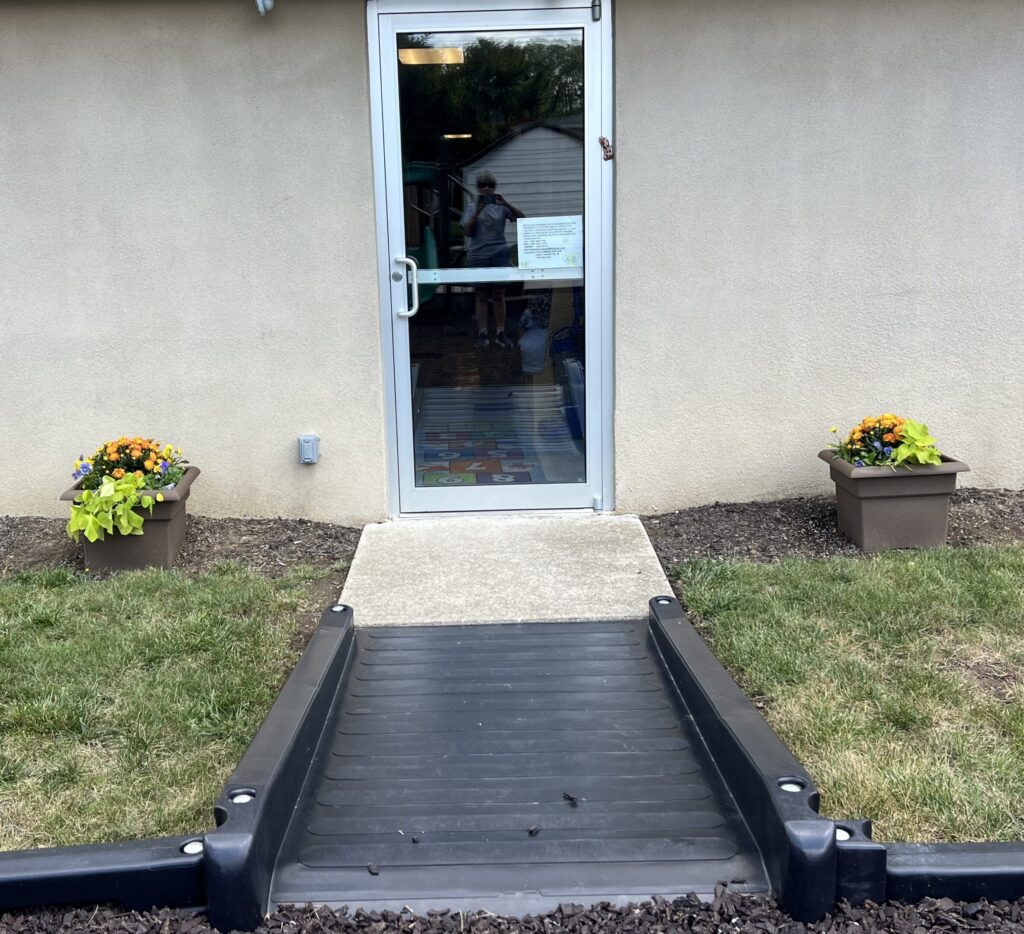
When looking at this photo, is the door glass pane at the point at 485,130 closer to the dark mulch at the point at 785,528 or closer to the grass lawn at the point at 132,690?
the dark mulch at the point at 785,528

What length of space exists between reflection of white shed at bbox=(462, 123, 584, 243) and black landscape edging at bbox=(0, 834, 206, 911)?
351 centimetres

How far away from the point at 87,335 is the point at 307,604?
1.98 m

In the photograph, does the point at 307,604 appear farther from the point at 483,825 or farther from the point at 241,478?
the point at 483,825

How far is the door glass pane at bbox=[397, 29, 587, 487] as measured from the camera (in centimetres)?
467

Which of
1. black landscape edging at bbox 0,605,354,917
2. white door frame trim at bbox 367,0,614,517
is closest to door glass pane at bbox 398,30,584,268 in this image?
white door frame trim at bbox 367,0,614,517

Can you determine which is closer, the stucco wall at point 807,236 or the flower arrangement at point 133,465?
the flower arrangement at point 133,465

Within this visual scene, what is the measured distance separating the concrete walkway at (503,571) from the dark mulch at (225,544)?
0.20 metres

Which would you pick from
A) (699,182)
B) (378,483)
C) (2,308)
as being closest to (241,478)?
(378,483)

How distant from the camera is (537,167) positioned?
476 cm

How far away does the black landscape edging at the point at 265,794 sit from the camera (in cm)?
210

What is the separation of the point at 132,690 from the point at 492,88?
3.20 metres

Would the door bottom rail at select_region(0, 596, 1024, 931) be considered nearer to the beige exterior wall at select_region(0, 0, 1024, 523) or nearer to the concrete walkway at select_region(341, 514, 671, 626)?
the concrete walkway at select_region(341, 514, 671, 626)

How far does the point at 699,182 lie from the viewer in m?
4.75

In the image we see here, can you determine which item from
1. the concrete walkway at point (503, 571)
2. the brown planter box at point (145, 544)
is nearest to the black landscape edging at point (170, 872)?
the concrete walkway at point (503, 571)
